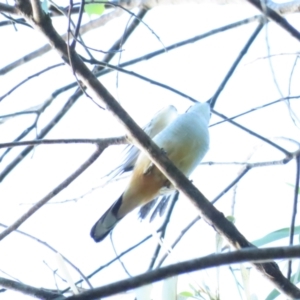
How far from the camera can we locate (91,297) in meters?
0.72

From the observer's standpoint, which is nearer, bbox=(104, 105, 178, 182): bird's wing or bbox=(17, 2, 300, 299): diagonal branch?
bbox=(17, 2, 300, 299): diagonal branch

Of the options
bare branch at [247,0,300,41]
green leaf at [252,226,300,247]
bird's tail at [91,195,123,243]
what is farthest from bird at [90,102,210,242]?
bare branch at [247,0,300,41]

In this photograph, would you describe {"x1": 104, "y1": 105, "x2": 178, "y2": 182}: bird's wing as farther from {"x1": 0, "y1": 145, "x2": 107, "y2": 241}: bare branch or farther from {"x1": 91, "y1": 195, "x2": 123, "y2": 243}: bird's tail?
{"x1": 0, "y1": 145, "x2": 107, "y2": 241}: bare branch

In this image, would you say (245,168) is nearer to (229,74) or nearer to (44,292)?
(229,74)

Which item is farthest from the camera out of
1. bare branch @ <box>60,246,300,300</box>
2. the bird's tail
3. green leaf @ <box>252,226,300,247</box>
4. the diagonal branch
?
the bird's tail

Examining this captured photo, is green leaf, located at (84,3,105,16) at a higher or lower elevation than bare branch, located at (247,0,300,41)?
higher

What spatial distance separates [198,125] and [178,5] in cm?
62

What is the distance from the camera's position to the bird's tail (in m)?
2.36

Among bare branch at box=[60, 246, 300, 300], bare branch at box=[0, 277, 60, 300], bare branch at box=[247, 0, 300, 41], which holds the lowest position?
bare branch at box=[60, 246, 300, 300]

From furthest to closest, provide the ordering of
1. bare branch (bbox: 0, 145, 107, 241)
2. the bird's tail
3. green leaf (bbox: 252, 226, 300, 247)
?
the bird's tail < green leaf (bbox: 252, 226, 300, 247) < bare branch (bbox: 0, 145, 107, 241)

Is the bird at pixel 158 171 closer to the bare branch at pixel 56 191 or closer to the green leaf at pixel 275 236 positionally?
the green leaf at pixel 275 236

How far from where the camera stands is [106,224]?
2381 mm

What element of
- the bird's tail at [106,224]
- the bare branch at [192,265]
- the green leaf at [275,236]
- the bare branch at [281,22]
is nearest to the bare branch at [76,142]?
the bare branch at [281,22]

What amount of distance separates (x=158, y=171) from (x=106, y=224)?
277mm
